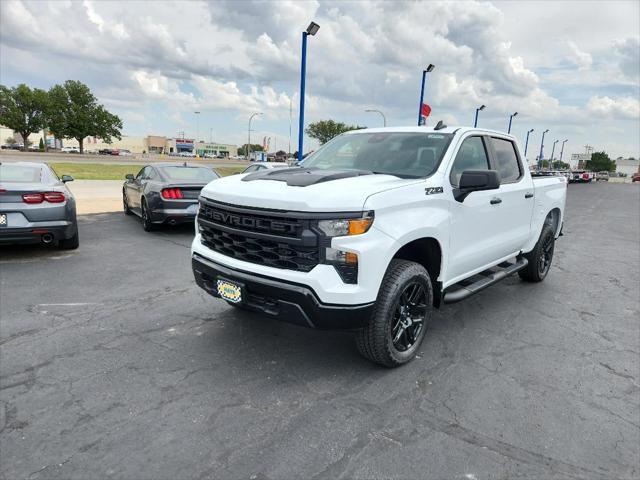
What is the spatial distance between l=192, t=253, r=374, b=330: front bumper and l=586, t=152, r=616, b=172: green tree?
6167 inches

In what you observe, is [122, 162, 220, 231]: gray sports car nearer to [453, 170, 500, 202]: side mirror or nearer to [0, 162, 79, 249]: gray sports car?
[0, 162, 79, 249]: gray sports car

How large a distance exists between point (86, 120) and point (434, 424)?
262ft

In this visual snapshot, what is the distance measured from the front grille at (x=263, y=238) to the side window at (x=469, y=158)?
158 centimetres

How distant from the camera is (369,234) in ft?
10.0

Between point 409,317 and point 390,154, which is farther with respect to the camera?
point 390,154

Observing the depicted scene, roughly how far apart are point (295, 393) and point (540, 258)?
431 cm

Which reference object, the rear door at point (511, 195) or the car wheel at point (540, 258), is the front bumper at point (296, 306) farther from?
the car wheel at point (540, 258)

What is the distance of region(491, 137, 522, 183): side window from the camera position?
4.91m

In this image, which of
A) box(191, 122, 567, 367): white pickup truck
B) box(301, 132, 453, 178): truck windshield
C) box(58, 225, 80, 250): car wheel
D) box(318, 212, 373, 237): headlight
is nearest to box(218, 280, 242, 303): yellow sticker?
box(191, 122, 567, 367): white pickup truck

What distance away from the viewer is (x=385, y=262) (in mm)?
3152

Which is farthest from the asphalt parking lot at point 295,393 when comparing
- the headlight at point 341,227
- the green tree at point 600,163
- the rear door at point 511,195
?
the green tree at point 600,163

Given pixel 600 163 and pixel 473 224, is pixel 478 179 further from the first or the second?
pixel 600 163

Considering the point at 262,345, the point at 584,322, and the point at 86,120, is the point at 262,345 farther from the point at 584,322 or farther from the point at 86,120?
the point at 86,120

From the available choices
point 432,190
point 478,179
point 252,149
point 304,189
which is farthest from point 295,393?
point 252,149
